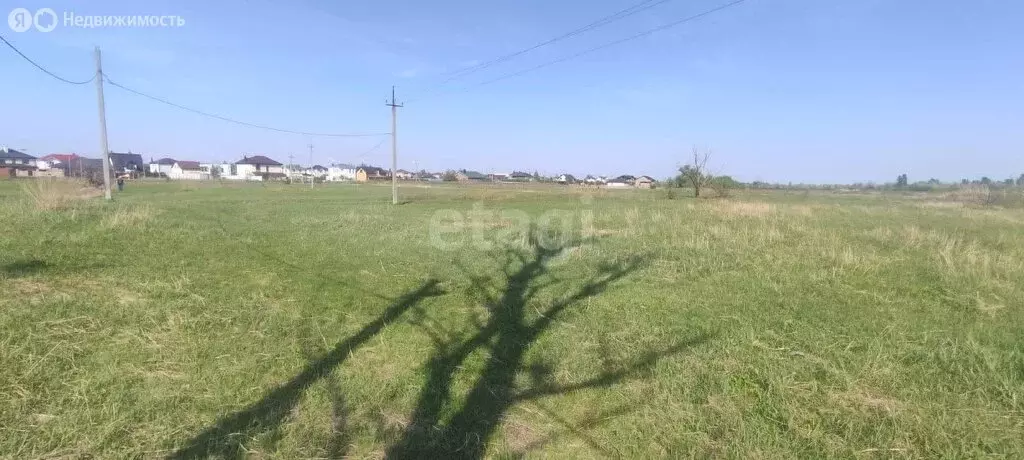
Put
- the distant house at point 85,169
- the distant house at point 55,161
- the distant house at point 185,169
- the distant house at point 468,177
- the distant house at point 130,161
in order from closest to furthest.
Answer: the distant house at point 85,169 → the distant house at point 55,161 → the distant house at point 130,161 → the distant house at point 185,169 → the distant house at point 468,177

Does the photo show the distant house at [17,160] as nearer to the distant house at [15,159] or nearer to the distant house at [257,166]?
the distant house at [15,159]

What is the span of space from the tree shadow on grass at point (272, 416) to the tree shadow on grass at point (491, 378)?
0.60 metres

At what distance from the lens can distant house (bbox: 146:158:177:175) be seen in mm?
91000

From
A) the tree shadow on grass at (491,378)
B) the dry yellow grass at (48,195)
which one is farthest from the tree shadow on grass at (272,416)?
the dry yellow grass at (48,195)

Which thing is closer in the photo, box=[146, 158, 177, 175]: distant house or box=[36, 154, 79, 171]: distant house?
box=[36, 154, 79, 171]: distant house

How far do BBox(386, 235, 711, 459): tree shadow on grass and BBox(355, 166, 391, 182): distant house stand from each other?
84124 mm

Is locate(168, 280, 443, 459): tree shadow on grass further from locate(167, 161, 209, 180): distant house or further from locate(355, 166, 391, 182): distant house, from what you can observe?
locate(167, 161, 209, 180): distant house

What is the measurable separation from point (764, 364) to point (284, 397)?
12.7 feet

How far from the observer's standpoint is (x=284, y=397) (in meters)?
3.72

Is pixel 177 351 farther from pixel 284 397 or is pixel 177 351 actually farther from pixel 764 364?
pixel 764 364

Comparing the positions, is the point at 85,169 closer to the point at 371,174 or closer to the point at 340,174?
the point at 371,174

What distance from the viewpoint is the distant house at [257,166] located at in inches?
3768

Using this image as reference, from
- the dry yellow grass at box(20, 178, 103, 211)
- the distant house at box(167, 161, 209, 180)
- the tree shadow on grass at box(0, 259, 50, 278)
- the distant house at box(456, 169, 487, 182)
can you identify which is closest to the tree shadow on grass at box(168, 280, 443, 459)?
the tree shadow on grass at box(0, 259, 50, 278)

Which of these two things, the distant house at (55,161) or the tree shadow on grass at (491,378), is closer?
the tree shadow on grass at (491,378)
